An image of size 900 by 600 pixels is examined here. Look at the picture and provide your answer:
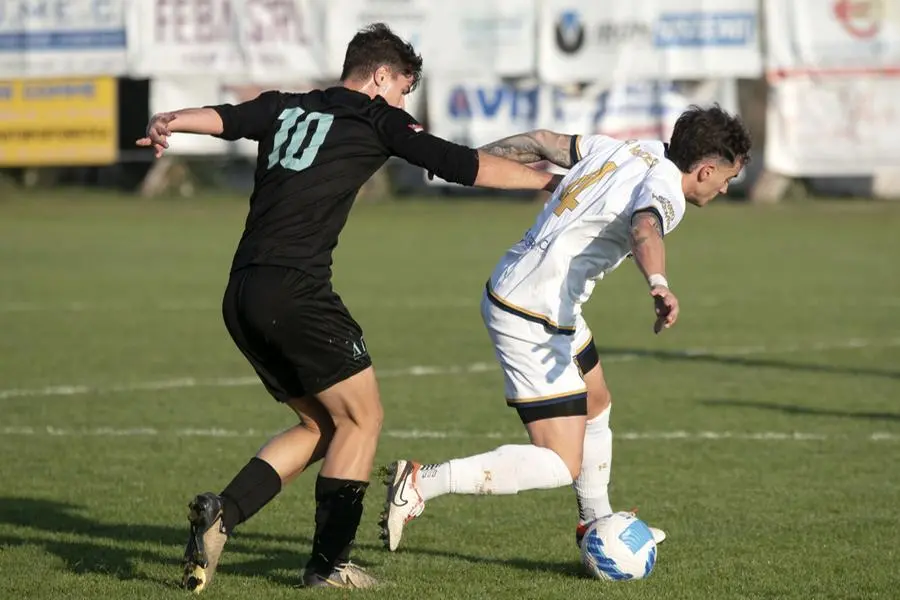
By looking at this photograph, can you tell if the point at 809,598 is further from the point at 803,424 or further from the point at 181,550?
the point at 803,424

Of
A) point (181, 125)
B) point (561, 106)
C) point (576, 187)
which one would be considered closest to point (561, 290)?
point (576, 187)

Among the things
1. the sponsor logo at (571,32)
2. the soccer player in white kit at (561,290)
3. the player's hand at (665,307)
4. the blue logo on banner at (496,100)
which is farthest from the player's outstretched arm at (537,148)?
the blue logo on banner at (496,100)

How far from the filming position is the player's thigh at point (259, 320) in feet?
19.2

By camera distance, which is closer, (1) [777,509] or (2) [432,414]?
(1) [777,509]

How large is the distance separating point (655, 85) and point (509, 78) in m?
2.52

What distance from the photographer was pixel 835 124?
26703mm

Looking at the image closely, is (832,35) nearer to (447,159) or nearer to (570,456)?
(570,456)

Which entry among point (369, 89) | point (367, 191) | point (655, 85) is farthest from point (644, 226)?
point (367, 191)

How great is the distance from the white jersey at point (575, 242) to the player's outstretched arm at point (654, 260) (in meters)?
0.33

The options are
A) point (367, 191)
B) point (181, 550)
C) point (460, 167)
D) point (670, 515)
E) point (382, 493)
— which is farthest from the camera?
point (367, 191)

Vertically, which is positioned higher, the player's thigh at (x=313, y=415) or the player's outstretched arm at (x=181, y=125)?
the player's outstretched arm at (x=181, y=125)

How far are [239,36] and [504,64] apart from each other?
15.7 feet

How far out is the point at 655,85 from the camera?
26797mm

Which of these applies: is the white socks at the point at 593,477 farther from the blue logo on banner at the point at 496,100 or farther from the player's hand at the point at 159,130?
the blue logo on banner at the point at 496,100
